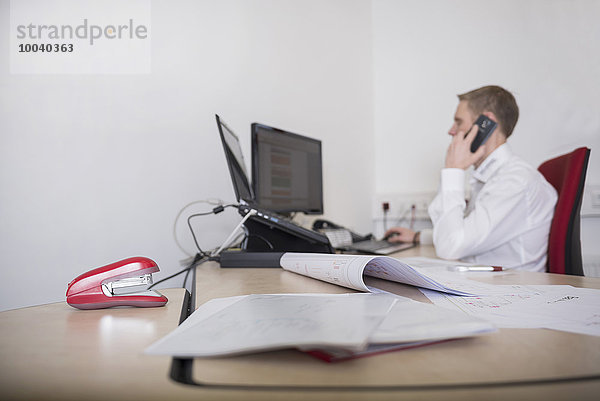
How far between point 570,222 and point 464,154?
496 mm

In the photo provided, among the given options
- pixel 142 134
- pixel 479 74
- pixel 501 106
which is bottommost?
pixel 142 134

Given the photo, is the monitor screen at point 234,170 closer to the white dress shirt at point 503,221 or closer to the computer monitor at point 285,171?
the computer monitor at point 285,171

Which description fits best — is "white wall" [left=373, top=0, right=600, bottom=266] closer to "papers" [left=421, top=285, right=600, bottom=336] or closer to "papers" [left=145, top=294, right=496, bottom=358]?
"papers" [left=421, top=285, right=600, bottom=336]

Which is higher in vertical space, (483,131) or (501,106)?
(501,106)

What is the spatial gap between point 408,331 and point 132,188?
1.37 metres

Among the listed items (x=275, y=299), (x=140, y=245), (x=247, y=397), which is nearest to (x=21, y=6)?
(x=140, y=245)

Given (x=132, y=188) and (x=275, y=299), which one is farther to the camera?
(x=132, y=188)

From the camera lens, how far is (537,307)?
1.74 ft

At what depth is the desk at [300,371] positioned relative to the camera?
281mm

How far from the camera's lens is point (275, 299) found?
533mm

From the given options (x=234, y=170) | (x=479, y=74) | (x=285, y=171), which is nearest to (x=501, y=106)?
(x=479, y=74)

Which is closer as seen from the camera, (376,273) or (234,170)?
(376,273)

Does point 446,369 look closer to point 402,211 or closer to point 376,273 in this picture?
point 376,273

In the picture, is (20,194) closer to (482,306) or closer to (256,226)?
(256,226)
